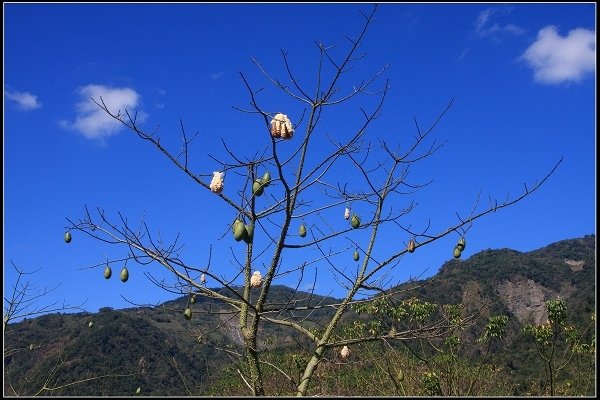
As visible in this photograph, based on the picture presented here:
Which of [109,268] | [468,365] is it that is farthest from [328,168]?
[468,365]

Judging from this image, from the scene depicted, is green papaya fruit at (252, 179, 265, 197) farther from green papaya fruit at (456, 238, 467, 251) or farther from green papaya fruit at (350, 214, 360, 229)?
green papaya fruit at (456, 238, 467, 251)

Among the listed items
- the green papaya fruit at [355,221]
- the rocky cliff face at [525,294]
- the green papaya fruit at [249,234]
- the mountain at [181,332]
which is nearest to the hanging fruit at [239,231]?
the green papaya fruit at [249,234]

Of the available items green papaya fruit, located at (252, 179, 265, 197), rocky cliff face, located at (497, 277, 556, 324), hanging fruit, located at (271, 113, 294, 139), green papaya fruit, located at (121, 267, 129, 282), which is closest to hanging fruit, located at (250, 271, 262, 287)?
green papaya fruit, located at (252, 179, 265, 197)

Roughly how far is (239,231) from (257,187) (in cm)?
31

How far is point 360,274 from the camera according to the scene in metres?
3.95

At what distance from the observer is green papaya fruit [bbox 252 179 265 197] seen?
3.42m

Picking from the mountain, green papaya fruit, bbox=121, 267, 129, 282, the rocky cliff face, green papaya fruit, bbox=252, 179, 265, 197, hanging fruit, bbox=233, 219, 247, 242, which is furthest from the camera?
the rocky cliff face

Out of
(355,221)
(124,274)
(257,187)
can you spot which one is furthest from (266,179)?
(124,274)

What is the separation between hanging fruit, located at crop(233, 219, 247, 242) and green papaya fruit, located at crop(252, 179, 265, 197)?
237 mm

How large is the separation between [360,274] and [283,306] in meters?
0.59

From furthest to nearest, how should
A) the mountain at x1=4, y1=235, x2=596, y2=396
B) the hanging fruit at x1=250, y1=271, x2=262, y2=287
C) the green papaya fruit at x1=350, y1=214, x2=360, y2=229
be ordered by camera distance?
the mountain at x1=4, y1=235, x2=596, y2=396
the green papaya fruit at x1=350, y1=214, x2=360, y2=229
the hanging fruit at x1=250, y1=271, x2=262, y2=287

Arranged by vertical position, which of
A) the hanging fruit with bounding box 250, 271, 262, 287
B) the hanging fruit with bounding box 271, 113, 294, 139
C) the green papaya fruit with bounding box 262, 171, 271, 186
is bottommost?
the hanging fruit with bounding box 250, 271, 262, 287

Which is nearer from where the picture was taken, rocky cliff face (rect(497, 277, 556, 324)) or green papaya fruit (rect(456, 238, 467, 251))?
green papaya fruit (rect(456, 238, 467, 251))

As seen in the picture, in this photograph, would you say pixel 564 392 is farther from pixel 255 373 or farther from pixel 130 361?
pixel 130 361
